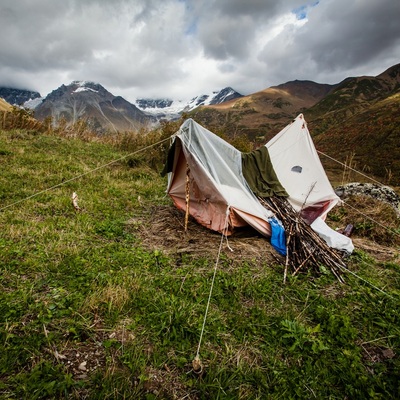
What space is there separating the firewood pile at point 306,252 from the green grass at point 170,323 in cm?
19

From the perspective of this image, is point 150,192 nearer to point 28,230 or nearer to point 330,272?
point 28,230

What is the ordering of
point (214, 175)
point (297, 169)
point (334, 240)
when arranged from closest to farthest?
point (334, 240), point (214, 175), point (297, 169)

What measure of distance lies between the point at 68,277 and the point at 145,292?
93 centimetres

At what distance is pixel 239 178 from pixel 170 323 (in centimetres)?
327

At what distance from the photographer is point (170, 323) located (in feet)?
7.57

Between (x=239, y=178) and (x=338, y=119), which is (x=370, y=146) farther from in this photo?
(x=338, y=119)

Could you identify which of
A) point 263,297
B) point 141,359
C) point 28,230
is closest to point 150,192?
point 28,230

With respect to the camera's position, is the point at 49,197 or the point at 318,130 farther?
the point at 318,130

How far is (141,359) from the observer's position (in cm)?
195

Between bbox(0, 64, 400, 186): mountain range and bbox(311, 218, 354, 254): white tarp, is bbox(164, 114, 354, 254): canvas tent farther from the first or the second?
bbox(0, 64, 400, 186): mountain range

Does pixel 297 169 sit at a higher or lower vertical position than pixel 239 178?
higher

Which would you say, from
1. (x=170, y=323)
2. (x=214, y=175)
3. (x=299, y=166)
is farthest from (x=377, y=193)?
(x=170, y=323)

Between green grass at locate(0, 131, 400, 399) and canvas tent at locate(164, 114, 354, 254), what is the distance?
100cm

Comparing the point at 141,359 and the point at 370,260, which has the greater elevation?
the point at 370,260
